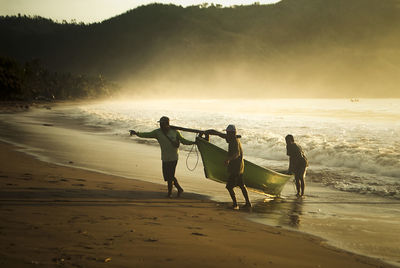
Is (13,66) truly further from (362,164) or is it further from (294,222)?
(294,222)

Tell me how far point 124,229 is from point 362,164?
11475 millimetres

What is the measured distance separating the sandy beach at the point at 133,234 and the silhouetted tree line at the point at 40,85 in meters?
58.2

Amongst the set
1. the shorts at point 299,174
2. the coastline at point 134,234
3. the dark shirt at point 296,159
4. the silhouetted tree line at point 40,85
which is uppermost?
the silhouetted tree line at point 40,85

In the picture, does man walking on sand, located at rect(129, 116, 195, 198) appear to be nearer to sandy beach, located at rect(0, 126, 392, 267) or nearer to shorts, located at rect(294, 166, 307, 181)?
sandy beach, located at rect(0, 126, 392, 267)

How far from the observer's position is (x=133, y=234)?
217 inches

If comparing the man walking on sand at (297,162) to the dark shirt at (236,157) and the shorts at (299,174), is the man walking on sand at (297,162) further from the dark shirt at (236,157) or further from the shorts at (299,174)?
the dark shirt at (236,157)

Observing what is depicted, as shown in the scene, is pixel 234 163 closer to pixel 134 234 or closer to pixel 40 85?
pixel 134 234

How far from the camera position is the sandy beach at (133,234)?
4605 mm

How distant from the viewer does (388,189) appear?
11.1m

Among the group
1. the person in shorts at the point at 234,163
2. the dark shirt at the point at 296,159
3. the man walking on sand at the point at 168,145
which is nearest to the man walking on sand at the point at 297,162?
the dark shirt at the point at 296,159

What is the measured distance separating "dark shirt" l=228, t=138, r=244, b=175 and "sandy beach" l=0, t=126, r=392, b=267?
749 millimetres

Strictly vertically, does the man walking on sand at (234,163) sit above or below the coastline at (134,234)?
above

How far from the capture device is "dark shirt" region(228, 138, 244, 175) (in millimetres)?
8383

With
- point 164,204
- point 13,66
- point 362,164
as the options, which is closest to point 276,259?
point 164,204
